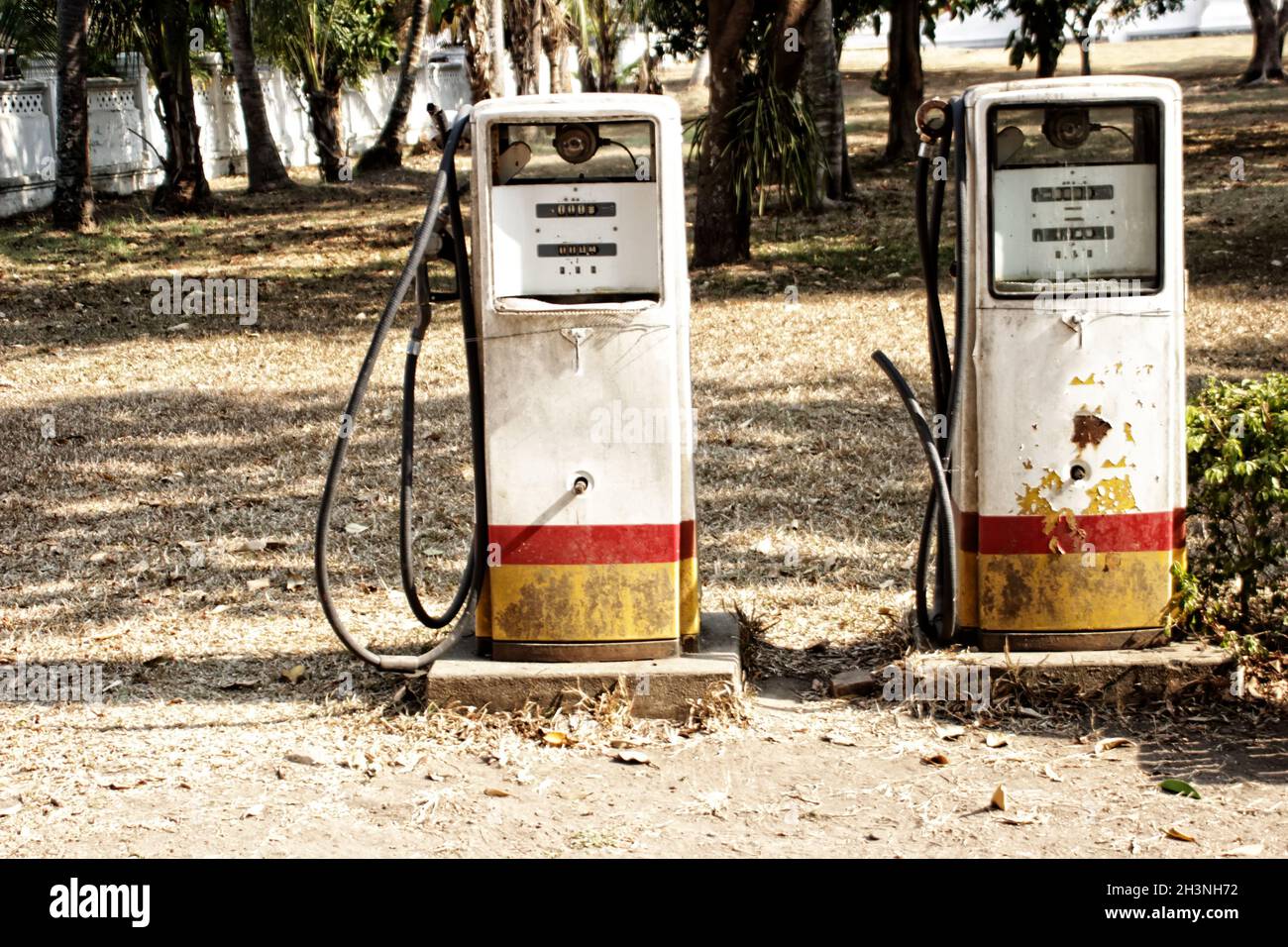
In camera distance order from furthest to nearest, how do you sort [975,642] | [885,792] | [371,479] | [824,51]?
[824,51]
[371,479]
[975,642]
[885,792]

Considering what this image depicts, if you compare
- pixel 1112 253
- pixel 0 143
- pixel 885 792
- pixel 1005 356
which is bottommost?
pixel 885 792

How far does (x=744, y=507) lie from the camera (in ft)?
23.4

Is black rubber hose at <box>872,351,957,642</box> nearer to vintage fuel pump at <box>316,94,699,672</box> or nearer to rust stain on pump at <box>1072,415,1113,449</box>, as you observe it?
rust stain on pump at <box>1072,415,1113,449</box>

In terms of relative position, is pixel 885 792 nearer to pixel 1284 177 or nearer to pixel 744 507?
pixel 744 507

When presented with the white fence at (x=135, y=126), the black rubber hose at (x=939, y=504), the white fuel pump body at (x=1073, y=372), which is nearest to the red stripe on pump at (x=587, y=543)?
the black rubber hose at (x=939, y=504)

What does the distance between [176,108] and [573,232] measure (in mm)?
13938

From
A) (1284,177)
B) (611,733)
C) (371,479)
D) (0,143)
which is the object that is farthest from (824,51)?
(611,733)

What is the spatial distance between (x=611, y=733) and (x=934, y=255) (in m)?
1.82

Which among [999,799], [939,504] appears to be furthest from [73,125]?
[999,799]

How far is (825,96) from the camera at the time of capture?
16594 millimetres

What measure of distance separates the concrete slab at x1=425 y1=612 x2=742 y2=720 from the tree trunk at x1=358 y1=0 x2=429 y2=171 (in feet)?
62.6

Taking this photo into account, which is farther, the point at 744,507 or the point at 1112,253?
the point at 744,507

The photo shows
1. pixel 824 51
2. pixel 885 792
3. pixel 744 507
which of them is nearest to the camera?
pixel 885 792

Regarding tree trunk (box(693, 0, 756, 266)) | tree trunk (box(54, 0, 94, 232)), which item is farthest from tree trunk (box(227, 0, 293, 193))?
tree trunk (box(693, 0, 756, 266))
